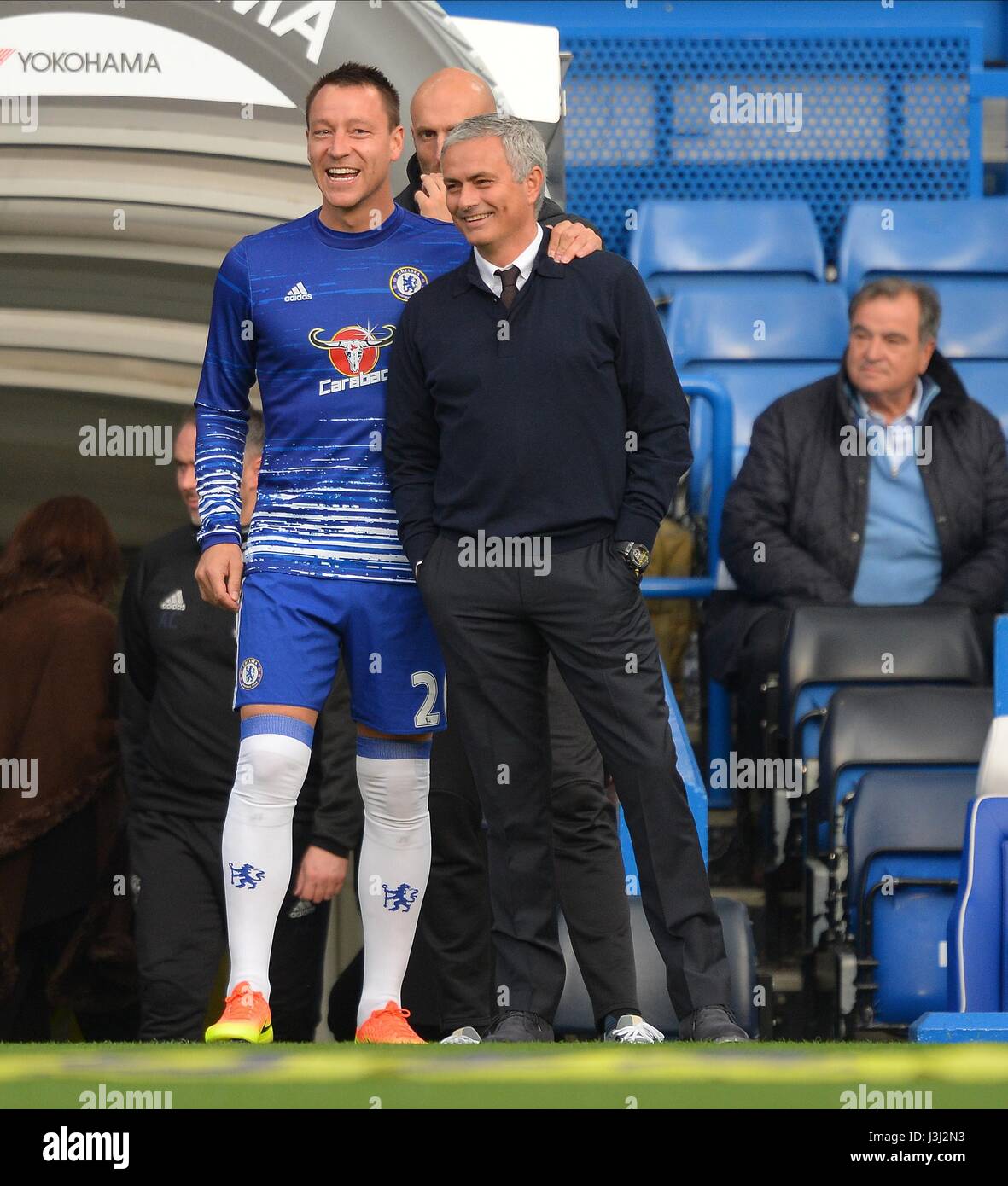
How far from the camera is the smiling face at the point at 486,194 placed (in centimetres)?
Answer: 322

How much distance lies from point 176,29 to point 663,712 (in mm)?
2813

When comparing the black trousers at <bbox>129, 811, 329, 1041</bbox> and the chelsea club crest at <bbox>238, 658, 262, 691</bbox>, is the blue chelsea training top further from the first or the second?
the black trousers at <bbox>129, 811, 329, 1041</bbox>

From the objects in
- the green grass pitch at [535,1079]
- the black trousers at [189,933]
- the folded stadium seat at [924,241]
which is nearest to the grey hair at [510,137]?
the green grass pitch at [535,1079]

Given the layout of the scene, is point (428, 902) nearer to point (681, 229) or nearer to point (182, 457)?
point (182, 457)

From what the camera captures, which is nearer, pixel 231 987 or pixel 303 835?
pixel 231 987

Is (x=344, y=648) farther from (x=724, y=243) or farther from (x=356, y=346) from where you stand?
(x=724, y=243)

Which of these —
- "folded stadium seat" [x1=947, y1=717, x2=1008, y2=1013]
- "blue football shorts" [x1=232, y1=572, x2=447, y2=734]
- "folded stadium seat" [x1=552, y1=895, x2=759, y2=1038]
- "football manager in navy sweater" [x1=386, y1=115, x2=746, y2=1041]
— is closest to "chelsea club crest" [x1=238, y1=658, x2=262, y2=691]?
"blue football shorts" [x1=232, y1=572, x2=447, y2=734]

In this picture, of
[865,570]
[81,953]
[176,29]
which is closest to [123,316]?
[176,29]

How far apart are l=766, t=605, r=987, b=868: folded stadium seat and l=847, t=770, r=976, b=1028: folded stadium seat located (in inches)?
18.6

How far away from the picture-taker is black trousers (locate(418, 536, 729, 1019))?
3221mm

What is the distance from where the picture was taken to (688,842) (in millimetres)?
3254

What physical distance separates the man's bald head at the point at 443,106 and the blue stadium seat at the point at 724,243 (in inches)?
117

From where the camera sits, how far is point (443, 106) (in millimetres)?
3748

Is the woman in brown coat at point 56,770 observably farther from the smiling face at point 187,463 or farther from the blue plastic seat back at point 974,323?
the blue plastic seat back at point 974,323
